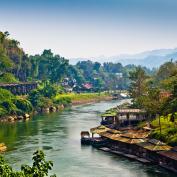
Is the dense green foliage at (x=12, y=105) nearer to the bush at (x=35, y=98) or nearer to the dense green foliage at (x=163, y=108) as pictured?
the bush at (x=35, y=98)

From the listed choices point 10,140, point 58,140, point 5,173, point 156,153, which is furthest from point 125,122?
point 5,173

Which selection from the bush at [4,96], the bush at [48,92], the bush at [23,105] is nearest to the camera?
the bush at [23,105]

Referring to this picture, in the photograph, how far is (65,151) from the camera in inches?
3548

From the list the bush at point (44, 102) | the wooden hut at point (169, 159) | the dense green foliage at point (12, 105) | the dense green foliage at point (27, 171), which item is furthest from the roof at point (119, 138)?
the bush at point (44, 102)

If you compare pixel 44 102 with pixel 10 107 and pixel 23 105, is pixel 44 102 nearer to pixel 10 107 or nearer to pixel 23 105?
pixel 23 105

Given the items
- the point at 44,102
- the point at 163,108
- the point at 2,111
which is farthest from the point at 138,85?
the point at 163,108

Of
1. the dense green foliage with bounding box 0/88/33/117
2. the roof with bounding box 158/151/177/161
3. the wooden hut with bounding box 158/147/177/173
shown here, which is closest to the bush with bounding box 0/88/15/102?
the dense green foliage with bounding box 0/88/33/117

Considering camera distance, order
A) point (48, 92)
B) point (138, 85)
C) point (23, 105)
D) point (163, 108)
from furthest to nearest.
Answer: point (48, 92)
point (23, 105)
point (138, 85)
point (163, 108)

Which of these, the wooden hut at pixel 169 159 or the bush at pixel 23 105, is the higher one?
the bush at pixel 23 105

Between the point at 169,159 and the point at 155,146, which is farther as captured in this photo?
the point at 155,146

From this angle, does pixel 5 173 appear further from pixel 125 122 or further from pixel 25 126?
pixel 25 126

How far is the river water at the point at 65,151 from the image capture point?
72.7 m

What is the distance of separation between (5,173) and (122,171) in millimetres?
40270

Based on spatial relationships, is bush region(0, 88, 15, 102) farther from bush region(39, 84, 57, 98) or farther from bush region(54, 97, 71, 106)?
bush region(54, 97, 71, 106)
